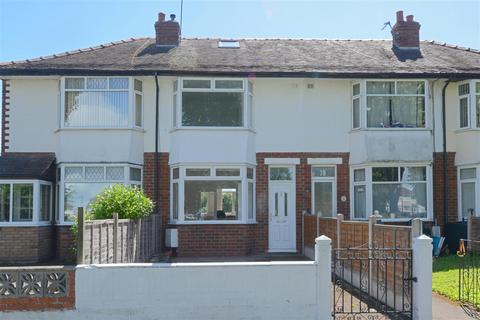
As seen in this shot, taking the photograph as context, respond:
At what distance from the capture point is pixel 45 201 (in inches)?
645

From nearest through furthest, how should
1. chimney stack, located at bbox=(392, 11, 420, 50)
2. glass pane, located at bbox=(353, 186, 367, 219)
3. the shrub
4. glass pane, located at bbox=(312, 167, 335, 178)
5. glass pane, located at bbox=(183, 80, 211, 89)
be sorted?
the shrub, glass pane, located at bbox=(183, 80, 211, 89), glass pane, located at bbox=(353, 186, 367, 219), glass pane, located at bbox=(312, 167, 335, 178), chimney stack, located at bbox=(392, 11, 420, 50)

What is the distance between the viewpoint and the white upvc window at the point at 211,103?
16.8 meters

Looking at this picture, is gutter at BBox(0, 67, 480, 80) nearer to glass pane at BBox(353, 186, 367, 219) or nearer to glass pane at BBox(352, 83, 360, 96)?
glass pane at BBox(352, 83, 360, 96)

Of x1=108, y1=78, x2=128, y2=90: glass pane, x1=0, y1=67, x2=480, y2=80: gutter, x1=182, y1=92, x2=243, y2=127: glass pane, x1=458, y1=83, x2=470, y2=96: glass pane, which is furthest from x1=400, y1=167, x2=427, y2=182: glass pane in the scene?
x1=108, y1=78, x2=128, y2=90: glass pane

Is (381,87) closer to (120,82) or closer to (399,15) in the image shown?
(399,15)

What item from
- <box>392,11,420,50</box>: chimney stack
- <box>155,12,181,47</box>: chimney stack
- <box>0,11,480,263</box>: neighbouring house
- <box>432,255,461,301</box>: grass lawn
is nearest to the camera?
<box>432,255,461,301</box>: grass lawn

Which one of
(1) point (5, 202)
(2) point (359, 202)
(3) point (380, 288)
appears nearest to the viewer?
(3) point (380, 288)

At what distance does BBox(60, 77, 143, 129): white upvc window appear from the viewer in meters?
16.6

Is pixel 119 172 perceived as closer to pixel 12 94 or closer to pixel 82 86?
pixel 82 86

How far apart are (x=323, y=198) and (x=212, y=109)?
4490 millimetres

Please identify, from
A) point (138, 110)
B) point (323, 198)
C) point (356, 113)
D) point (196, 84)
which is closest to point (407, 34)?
point (356, 113)

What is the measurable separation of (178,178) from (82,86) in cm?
399

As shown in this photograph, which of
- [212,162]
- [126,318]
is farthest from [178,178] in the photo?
[126,318]

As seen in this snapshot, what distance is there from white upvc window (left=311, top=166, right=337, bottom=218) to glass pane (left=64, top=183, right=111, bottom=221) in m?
6.42
